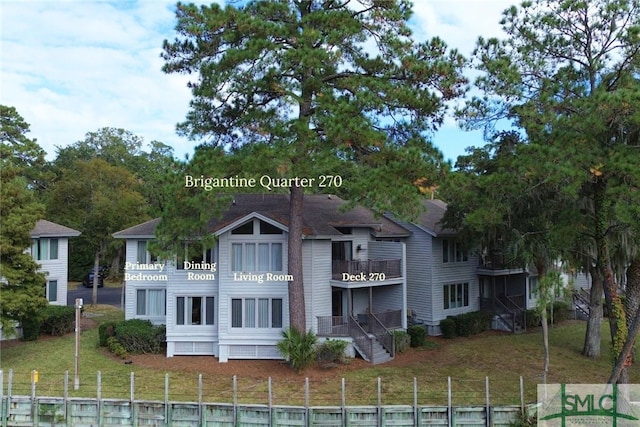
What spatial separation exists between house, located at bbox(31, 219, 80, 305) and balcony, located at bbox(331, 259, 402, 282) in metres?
14.4

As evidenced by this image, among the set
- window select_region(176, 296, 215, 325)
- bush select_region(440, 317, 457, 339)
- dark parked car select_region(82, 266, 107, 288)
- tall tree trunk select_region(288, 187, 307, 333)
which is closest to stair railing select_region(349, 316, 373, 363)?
tall tree trunk select_region(288, 187, 307, 333)

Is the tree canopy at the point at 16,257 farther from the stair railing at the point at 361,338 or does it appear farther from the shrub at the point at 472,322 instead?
the shrub at the point at 472,322

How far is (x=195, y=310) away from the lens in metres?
19.7

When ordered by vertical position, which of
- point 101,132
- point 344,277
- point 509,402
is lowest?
point 509,402

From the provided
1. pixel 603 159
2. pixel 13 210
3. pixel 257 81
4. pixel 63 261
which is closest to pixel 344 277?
pixel 257 81

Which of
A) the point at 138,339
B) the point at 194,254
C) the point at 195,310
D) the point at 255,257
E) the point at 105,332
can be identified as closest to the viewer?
the point at 194,254

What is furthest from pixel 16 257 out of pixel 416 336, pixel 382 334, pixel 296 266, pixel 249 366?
pixel 416 336

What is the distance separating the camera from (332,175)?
16281mm

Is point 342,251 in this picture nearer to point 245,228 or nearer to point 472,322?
point 245,228

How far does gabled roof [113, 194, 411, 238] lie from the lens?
770 inches

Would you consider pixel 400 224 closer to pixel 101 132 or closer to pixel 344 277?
pixel 344 277

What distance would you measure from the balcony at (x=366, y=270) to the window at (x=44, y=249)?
15433mm

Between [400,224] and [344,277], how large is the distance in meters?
7.04

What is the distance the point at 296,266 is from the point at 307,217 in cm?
395
